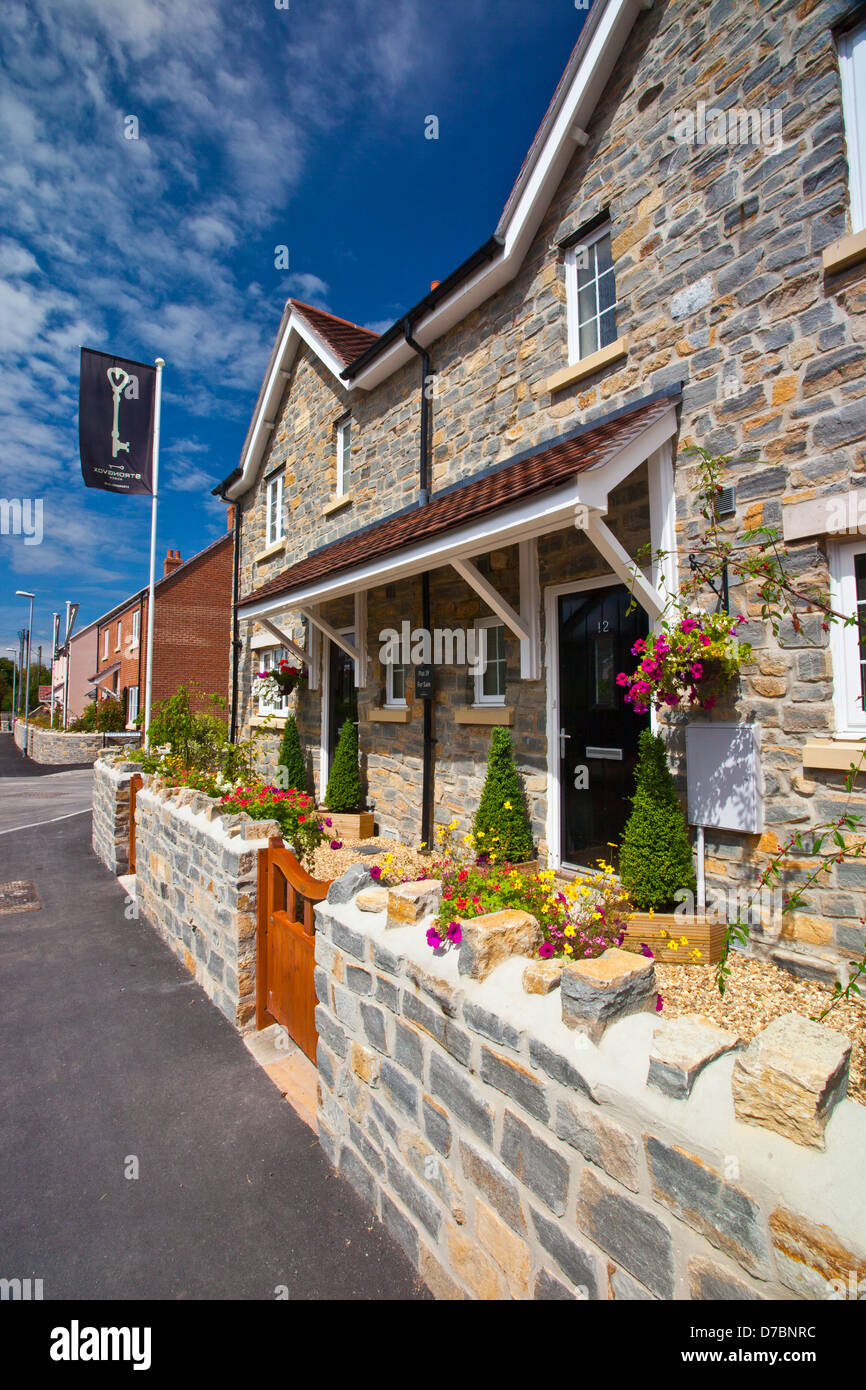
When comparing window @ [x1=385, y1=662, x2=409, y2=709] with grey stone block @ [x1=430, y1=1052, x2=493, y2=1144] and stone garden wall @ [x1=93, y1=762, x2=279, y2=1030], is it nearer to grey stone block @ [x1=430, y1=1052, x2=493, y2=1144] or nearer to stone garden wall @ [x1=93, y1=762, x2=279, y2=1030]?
stone garden wall @ [x1=93, y1=762, x2=279, y2=1030]

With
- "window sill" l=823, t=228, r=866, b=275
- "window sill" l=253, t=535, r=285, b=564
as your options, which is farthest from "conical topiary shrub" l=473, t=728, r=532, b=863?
"window sill" l=253, t=535, r=285, b=564

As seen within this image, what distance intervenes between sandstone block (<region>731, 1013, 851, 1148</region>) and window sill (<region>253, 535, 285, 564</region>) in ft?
38.2

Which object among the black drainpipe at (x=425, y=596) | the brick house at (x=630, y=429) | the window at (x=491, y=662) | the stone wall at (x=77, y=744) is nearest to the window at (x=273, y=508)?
the brick house at (x=630, y=429)

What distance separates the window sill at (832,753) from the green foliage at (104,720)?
2716cm

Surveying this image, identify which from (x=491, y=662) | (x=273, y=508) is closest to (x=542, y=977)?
(x=491, y=662)

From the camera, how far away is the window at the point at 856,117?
3.88 metres

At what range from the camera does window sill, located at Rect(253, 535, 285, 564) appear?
12016mm

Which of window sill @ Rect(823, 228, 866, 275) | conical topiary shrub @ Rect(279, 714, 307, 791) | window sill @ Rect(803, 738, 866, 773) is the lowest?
conical topiary shrub @ Rect(279, 714, 307, 791)

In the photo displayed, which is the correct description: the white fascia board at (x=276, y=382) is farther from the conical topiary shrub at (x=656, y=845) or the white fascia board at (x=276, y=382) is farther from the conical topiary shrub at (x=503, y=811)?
the conical topiary shrub at (x=656, y=845)

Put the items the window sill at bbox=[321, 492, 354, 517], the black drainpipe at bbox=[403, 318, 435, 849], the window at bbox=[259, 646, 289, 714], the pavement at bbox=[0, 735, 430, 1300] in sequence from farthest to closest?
the window at bbox=[259, 646, 289, 714] < the window sill at bbox=[321, 492, 354, 517] < the black drainpipe at bbox=[403, 318, 435, 849] < the pavement at bbox=[0, 735, 430, 1300]

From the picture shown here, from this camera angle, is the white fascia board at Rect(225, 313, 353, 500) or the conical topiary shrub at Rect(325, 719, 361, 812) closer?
the conical topiary shrub at Rect(325, 719, 361, 812)

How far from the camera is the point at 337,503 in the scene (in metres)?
9.97

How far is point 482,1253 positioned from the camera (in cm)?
221
